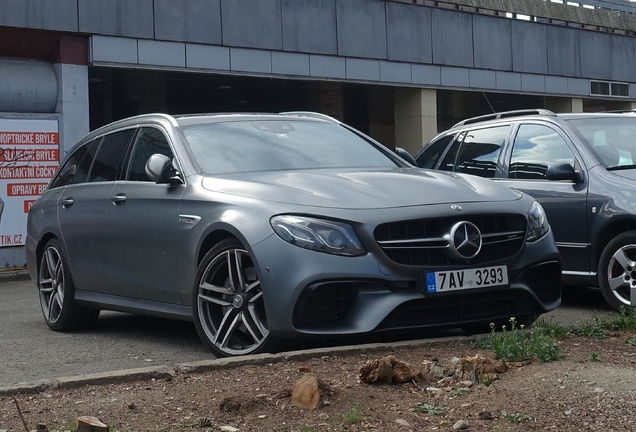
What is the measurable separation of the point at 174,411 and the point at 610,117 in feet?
20.2

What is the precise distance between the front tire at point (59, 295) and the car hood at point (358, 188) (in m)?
2.17

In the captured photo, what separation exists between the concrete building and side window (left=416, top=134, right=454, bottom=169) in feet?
20.6

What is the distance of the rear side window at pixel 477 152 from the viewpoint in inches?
387

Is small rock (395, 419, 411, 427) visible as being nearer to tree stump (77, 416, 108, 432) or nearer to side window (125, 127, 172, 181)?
tree stump (77, 416, 108, 432)

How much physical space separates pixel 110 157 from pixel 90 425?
440 cm

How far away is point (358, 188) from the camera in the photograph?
247 inches

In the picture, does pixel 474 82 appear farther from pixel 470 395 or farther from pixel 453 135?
pixel 470 395

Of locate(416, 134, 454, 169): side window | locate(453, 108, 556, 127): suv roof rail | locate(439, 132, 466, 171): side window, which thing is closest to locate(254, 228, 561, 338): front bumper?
locate(453, 108, 556, 127): suv roof rail

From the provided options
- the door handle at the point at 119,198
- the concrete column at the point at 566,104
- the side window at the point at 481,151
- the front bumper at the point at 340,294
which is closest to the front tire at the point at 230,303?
the front bumper at the point at 340,294

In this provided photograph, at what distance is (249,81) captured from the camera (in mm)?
24219

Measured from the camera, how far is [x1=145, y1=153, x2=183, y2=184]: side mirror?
6.98m

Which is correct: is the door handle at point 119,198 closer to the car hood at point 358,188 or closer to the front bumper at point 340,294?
the car hood at point 358,188

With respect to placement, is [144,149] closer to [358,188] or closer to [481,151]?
[358,188]

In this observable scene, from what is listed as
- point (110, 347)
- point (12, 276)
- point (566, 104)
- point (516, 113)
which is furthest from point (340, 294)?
point (566, 104)
